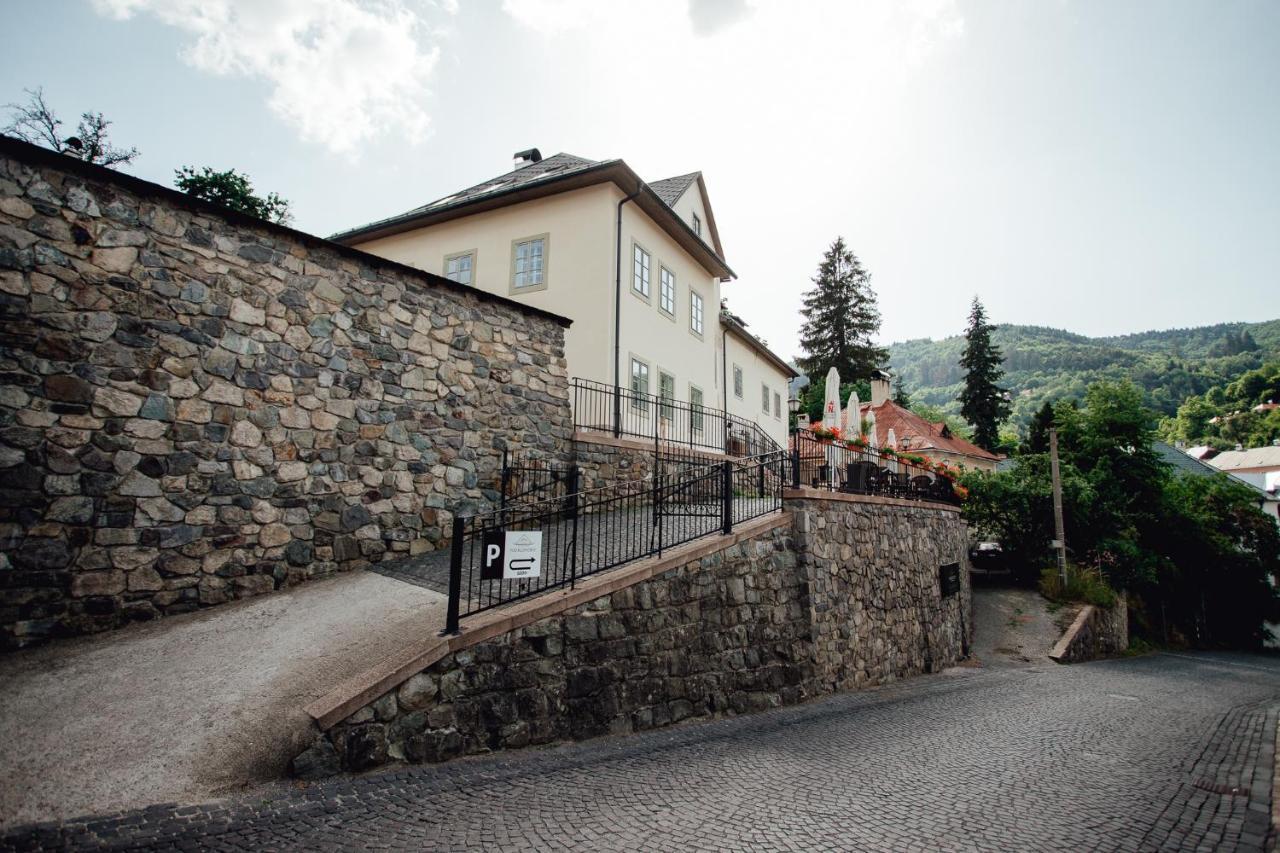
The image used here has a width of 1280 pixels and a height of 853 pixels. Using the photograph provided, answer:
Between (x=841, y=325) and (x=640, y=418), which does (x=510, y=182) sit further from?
(x=841, y=325)

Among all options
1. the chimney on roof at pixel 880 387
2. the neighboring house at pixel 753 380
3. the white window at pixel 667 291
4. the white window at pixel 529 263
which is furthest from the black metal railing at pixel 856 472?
Answer: the chimney on roof at pixel 880 387

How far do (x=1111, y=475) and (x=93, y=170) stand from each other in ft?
96.0

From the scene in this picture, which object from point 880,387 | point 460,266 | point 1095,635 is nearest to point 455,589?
point 460,266

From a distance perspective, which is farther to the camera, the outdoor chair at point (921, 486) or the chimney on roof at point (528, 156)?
the chimney on roof at point (528, 156)

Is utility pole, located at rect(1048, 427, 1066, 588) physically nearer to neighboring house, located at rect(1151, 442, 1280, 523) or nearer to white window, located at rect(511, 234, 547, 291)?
neighboring house, located at rect(1151, 442, 1280, 523)

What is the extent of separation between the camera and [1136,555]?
20.8 meters

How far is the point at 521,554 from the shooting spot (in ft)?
18.2

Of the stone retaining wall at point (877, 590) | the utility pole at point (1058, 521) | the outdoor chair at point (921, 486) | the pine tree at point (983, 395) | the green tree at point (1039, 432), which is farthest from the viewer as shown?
the pine tree at point (983, 395)

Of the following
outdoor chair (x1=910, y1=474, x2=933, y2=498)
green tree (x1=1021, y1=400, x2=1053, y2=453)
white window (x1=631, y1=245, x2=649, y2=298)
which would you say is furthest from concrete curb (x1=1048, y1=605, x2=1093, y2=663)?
green tree (x1=1021, y1=400, x2=1053, y2=453)

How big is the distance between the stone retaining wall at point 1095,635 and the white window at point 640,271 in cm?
1395

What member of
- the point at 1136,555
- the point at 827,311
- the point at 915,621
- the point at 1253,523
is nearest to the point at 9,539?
the point at 915,621

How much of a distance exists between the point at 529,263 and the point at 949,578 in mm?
13300

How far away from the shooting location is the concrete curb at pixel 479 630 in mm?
4434

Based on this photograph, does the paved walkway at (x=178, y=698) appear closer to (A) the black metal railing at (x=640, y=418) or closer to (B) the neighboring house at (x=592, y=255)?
(A) the black metal railing at (x=640, y=418)
